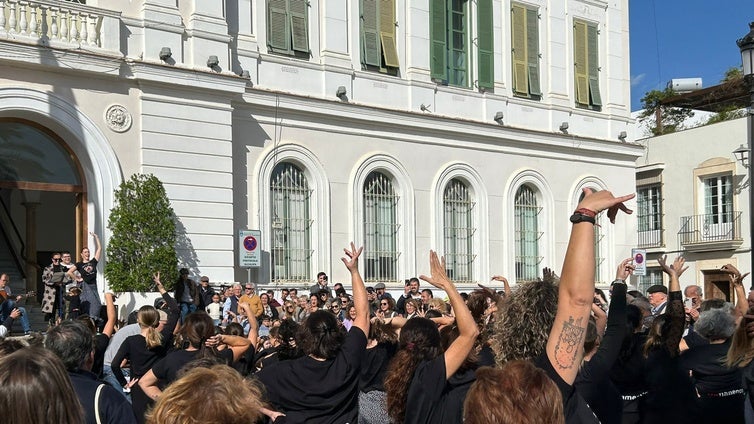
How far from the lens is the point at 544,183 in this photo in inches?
1029

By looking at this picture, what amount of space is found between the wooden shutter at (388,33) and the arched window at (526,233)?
5415mm

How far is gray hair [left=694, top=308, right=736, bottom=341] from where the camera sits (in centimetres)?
671

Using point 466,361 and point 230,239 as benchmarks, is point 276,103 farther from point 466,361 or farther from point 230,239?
point 466,361

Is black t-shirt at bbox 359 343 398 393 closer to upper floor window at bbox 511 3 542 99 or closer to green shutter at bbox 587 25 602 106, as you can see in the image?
upper floor window at bbox 511 3 542 99

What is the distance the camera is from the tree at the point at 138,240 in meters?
17.6

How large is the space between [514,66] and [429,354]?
2116 centimetres

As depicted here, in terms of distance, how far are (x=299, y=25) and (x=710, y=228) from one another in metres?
18.2

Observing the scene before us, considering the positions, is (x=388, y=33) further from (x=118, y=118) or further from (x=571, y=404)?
(x=571, y=404)

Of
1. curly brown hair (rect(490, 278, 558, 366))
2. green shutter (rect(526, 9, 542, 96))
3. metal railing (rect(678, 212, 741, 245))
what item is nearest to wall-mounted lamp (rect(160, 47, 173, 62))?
green shutter (rect(526, 9, 542, 96))

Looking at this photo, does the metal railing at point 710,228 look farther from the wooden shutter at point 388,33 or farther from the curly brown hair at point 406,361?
the curly brown hair at point 406,361

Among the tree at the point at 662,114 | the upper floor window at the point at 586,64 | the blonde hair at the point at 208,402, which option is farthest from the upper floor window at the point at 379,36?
the tree at the point at 662,114

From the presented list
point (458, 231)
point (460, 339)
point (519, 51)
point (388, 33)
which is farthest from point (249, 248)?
point (460, 339)

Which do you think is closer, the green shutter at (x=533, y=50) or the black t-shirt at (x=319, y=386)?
the black t-shirt at (x=319, y=386)

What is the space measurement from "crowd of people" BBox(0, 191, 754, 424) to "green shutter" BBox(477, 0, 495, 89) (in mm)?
16066
